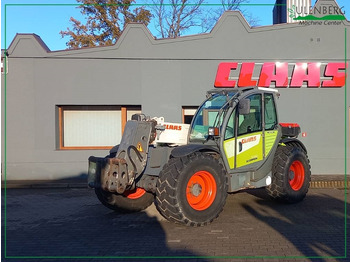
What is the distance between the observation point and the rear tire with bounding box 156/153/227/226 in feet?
18.9

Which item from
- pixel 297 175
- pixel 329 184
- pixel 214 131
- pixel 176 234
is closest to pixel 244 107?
pixel 214 131

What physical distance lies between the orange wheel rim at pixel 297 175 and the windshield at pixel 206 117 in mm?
2467

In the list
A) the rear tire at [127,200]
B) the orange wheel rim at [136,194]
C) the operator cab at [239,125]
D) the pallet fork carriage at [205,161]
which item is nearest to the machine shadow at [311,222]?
the pallet fork carriage at [205,161]

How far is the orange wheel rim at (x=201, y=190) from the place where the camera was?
6148mm

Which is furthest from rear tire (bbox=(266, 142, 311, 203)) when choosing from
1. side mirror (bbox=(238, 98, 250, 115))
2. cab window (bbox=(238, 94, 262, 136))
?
side mirror (bbox=(238, 98, 250, 115))

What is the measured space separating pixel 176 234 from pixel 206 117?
2.47 m

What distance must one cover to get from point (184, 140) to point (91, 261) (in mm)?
3159

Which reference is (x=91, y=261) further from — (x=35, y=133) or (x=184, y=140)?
(x=35, y=133)

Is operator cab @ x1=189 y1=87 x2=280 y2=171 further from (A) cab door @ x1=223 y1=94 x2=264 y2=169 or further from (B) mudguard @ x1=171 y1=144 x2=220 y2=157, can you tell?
(B) mudguard @ x1=171 y1=144 x2=220 y2=157

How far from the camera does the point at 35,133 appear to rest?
1184 centimetres

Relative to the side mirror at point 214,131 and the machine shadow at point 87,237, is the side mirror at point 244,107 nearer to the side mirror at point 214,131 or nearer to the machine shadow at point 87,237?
the side mirror at point 214,131

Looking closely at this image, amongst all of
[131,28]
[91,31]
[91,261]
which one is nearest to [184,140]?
[91,261]

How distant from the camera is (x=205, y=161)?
6113 millimetres

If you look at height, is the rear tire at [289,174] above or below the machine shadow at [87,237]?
above
